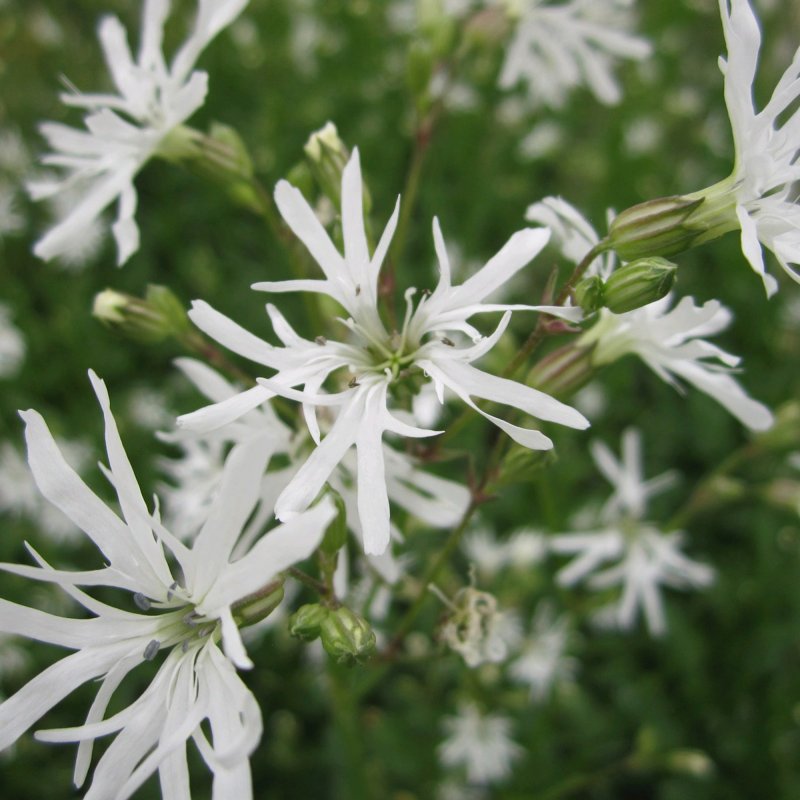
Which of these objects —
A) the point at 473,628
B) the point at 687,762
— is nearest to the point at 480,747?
the point at 687,762

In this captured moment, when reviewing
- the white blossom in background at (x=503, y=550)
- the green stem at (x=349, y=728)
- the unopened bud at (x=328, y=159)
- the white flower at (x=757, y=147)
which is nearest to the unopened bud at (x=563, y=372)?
the white flower at (x=757, y=147)

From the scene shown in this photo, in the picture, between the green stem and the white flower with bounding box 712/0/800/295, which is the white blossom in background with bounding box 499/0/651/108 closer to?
the white flower with bounding box 712/0/800/295

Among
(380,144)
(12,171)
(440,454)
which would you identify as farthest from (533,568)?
(12,171)

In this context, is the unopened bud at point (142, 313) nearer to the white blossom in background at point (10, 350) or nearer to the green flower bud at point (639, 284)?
the green flower bud at point (639, 284)

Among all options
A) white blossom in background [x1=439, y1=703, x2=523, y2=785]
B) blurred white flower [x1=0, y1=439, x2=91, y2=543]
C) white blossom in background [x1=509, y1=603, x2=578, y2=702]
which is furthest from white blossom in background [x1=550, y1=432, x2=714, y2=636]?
blurred white flower [x1=0, y1=439, x2=91, y2=543]

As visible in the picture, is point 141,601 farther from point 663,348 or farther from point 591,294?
point 663,348

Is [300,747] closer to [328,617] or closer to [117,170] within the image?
[328,617]
